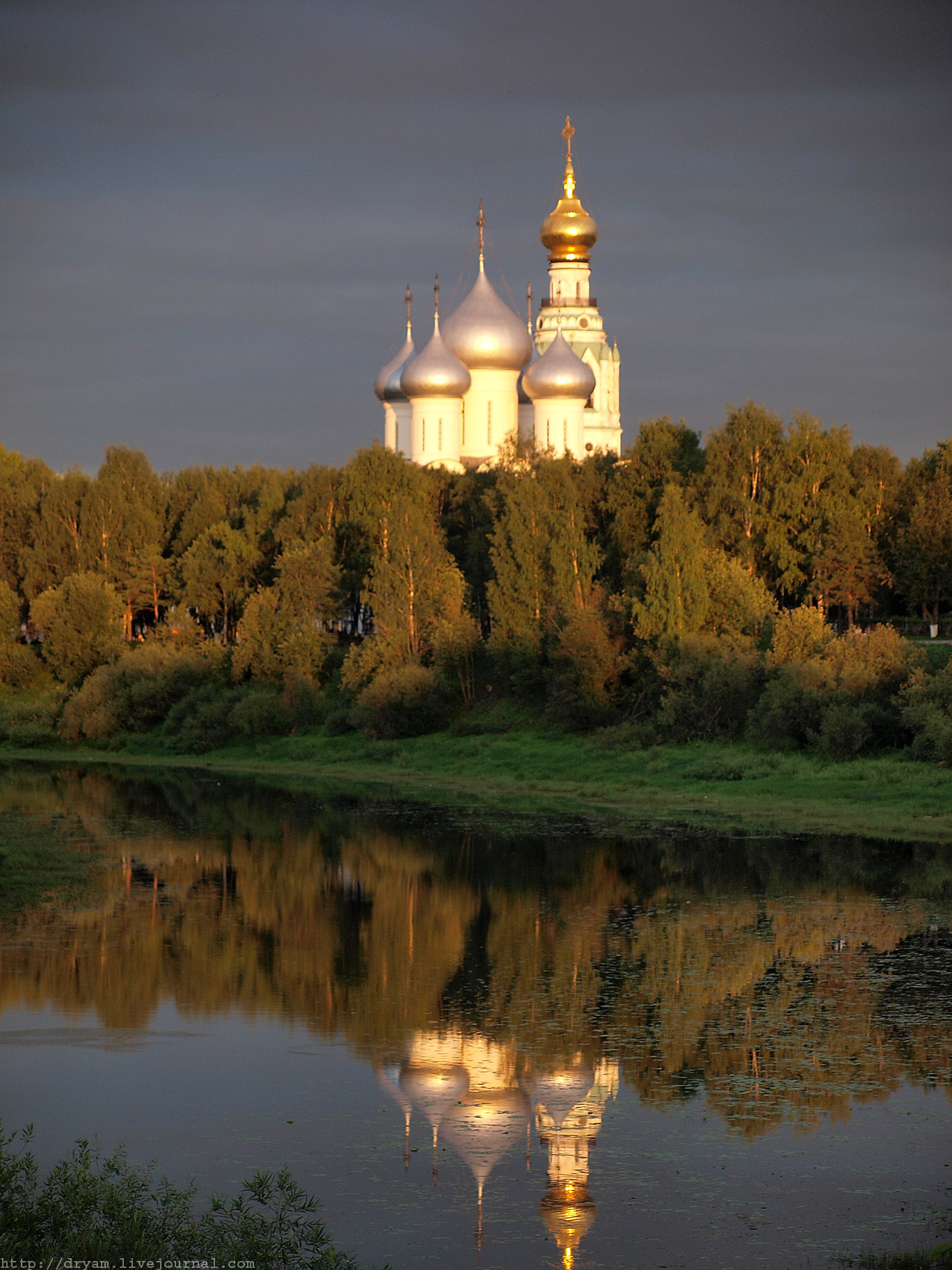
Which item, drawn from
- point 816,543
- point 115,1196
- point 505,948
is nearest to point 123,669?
point 816,543

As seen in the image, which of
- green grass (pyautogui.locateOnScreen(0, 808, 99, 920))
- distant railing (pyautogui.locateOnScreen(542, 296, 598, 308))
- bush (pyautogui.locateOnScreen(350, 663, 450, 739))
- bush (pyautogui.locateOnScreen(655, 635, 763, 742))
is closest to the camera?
green grass (pyautogui.locateOnScreen(0, 808, 99, 920))

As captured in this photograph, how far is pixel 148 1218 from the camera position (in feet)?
25.2

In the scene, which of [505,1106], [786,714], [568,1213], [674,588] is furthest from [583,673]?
[568,1213]

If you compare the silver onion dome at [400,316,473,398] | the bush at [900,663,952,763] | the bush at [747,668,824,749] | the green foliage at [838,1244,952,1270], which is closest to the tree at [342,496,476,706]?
the bush at [747,668,824,749]

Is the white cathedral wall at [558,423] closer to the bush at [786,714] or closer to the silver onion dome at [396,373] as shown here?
the silver onion dome at [396,373]

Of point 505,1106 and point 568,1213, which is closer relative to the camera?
point 568,1213

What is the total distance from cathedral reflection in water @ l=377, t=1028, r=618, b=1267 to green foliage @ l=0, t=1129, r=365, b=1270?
98 cm

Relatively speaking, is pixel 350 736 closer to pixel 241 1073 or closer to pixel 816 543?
pixel 816 543

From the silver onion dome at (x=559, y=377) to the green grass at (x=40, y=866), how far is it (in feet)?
94.3

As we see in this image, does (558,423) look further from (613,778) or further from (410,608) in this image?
(613,778)

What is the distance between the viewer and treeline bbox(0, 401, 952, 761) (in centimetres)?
2962

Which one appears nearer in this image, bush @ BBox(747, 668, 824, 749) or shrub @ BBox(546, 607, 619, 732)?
bush @ BBox(747, 668, 824, 749)

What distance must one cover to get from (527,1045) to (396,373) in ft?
143

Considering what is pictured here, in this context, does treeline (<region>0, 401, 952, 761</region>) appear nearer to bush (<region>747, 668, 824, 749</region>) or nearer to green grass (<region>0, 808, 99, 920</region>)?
bush (<region>747, 668, 824, 749</region>)
